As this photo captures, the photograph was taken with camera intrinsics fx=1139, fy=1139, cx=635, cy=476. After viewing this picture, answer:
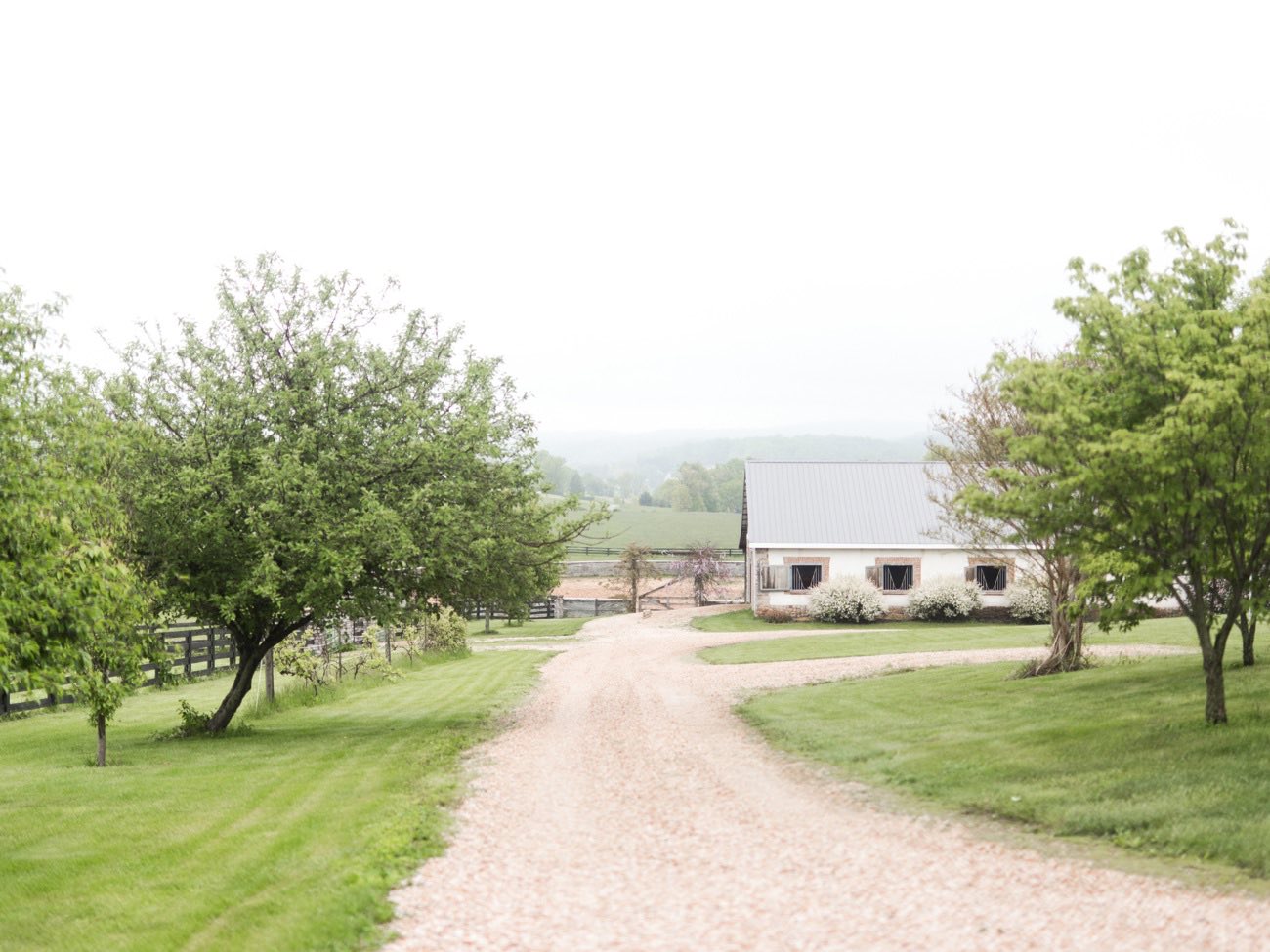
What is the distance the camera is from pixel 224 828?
39.2ft

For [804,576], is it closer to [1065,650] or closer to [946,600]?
[946,600]

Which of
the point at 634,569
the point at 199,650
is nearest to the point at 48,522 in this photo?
the point at 199,650

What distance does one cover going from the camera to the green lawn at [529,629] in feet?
157

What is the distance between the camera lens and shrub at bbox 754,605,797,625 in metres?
46.9

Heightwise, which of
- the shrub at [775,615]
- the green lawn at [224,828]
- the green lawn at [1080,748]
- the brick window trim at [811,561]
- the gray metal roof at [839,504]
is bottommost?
the green lawn at [224,828]

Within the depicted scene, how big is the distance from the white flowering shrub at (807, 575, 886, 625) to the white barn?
132 cm

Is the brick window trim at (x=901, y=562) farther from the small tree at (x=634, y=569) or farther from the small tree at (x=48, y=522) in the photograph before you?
the small tree at (x=48, y=522)

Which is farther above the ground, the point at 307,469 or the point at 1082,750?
the point at 307,469

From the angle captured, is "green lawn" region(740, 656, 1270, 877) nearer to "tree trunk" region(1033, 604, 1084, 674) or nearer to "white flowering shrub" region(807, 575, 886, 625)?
"tree trunk" region(1033, 604, 1084, 674)

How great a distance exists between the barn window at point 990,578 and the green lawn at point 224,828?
3017 cm

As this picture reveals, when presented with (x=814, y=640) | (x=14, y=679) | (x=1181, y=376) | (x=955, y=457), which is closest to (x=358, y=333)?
(x=14, y=679)

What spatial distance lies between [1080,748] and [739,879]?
6.44 m

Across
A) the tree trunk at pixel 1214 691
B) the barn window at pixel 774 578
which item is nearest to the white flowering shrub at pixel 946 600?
the barn window at pixel 774 578

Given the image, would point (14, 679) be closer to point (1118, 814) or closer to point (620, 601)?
point (1118, 814)
